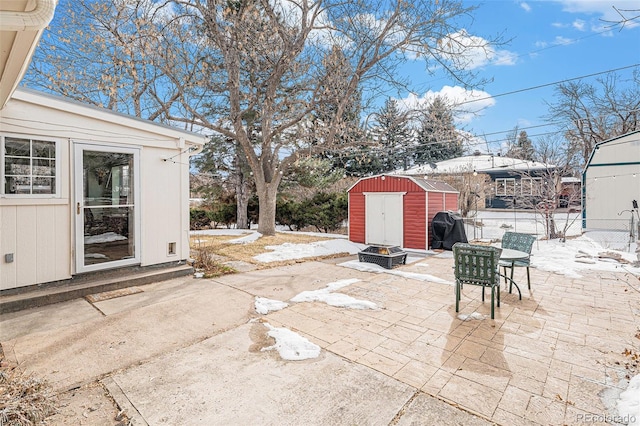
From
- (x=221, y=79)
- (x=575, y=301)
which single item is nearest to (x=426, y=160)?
(x=221, y=79)

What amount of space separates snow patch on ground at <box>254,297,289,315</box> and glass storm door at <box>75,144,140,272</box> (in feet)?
7.96

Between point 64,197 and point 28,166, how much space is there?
54 cm

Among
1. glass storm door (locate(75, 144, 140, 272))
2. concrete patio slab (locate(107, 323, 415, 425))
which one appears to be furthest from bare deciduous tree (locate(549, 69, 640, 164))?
glass storm door (locate(75, 144, 140, 272))

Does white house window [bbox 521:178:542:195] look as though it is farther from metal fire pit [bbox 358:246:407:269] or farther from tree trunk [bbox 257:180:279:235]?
tree trunk [bbox 257:180:279:235]

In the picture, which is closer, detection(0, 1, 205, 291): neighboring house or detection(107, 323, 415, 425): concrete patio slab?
detection(107, 323, 415, 425): concrete patio slab

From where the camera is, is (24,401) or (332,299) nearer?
(24,401)

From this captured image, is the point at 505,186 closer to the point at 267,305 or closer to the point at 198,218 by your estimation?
the point at 198,218

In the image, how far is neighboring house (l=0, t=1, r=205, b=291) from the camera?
4.07 metres

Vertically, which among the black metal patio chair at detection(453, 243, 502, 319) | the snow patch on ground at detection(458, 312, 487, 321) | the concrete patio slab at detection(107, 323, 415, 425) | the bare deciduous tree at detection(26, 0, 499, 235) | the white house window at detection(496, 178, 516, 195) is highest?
the bare deciduous tree at detection(26, 0, 499, 235)

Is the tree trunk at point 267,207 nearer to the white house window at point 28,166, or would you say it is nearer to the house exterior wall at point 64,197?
the house exterior wall at point 64,197

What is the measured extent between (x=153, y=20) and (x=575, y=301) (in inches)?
473

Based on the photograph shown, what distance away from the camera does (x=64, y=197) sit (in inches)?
176

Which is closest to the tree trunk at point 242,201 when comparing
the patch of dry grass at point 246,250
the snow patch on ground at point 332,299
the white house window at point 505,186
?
the patch of dry grass at point 246,250

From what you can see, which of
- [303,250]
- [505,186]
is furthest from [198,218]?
[505,186]
